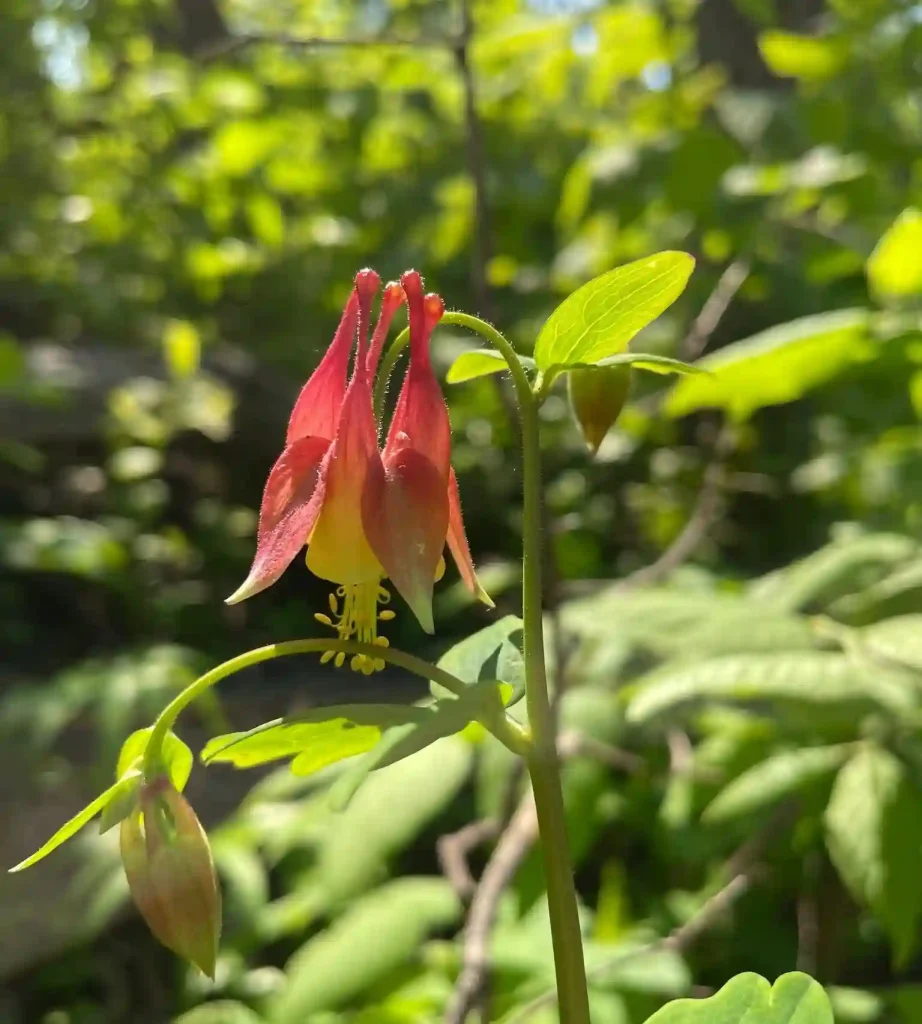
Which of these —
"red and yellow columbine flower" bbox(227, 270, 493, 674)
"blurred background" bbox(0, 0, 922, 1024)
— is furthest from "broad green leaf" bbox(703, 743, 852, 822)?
"red and yellow columbine flower" bbox(227, 270, 493, 674)

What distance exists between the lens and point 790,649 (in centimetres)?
110

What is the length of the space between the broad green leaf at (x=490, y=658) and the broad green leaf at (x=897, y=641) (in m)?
0.60

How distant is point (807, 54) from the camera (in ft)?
5.98

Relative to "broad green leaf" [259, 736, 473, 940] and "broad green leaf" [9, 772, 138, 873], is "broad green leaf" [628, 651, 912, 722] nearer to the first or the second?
"broad green leaf" [259, 736, 473, 940]

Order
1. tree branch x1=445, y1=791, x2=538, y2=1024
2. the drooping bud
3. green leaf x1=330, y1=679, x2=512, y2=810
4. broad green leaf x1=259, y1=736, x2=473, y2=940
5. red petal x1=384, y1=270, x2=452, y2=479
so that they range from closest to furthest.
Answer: green leaf x1=330, y1=679, x2=512, y2=810
red petal x1=384, y1=270, x2=452, y2=479
the drooping bud
tree branch x1=445, y1=791, x2=538, y2=1024
broad green leaf x1=259, y1=736, x2=473, y2=940

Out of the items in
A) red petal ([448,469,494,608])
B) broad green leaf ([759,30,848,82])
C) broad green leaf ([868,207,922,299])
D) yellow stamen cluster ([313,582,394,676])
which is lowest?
yellow stamen cluster ([313,582,394,676])

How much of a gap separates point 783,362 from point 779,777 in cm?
48

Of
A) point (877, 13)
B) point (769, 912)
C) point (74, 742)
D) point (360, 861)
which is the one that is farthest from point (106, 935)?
Result: point (877, 13)

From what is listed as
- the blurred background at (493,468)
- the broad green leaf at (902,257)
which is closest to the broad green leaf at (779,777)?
the blurred background at (493,468)

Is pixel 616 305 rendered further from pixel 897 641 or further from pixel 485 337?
pixel 897 641

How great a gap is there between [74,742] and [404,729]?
10.7ft

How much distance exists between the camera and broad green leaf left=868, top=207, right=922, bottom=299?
1050 mm

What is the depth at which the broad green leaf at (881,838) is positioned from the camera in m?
1.04

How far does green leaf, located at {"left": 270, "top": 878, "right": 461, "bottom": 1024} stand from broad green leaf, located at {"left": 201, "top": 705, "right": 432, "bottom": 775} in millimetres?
832
